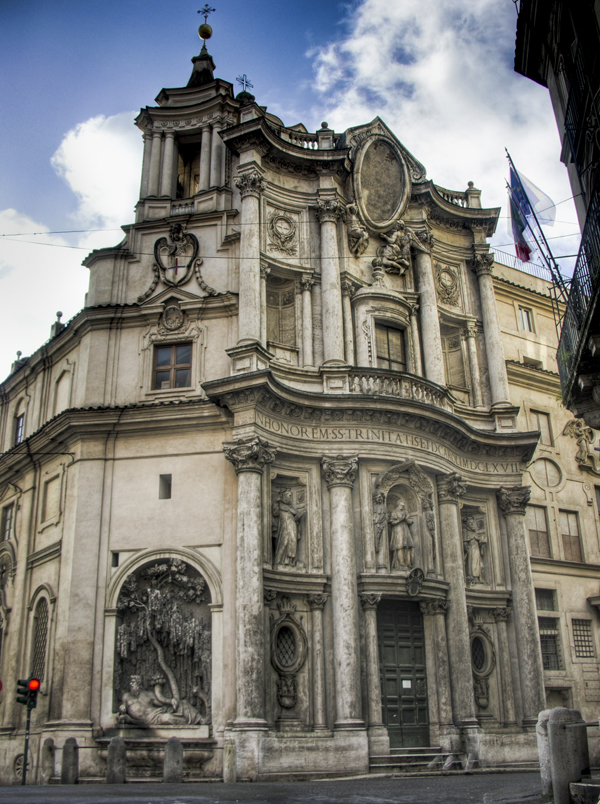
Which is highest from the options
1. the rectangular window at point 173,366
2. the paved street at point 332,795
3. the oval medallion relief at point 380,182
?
the oval medallion relief at point 380,182

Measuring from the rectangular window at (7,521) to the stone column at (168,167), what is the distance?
1131 cm

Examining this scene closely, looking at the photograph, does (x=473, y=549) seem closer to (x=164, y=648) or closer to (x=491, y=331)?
(x=491, y=331)

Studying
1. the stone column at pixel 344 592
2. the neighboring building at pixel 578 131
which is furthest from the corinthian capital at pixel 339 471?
the neighboring building at pixel 578 131

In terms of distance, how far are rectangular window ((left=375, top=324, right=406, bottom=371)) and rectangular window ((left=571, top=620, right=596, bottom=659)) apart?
10152 mm

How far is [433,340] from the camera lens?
955 inches

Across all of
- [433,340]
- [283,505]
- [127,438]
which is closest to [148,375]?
[127,438]

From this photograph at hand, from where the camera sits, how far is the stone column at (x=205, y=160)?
24.9m

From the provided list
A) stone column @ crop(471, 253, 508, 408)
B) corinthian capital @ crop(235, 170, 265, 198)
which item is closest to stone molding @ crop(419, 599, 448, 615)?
stone column @ crop(471, 253, 508, 408)

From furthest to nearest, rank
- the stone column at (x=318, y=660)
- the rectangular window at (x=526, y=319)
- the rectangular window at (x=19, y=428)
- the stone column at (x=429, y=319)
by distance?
the rectangular window at (x=526, y=319) → the rectangular window at (x=19, y=428) → the stone column at (x=429, y=319) → the stone column at (x=318, y=660)

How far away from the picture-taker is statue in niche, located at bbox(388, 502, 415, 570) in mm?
20625

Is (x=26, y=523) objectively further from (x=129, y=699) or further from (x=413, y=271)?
(x=413, y=271)

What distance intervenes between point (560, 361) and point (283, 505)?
7.99 m

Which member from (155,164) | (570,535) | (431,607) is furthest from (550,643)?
(155,164)

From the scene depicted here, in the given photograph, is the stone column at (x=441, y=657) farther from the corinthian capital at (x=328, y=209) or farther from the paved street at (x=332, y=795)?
the corinthian capital at (x=328, y=209)
